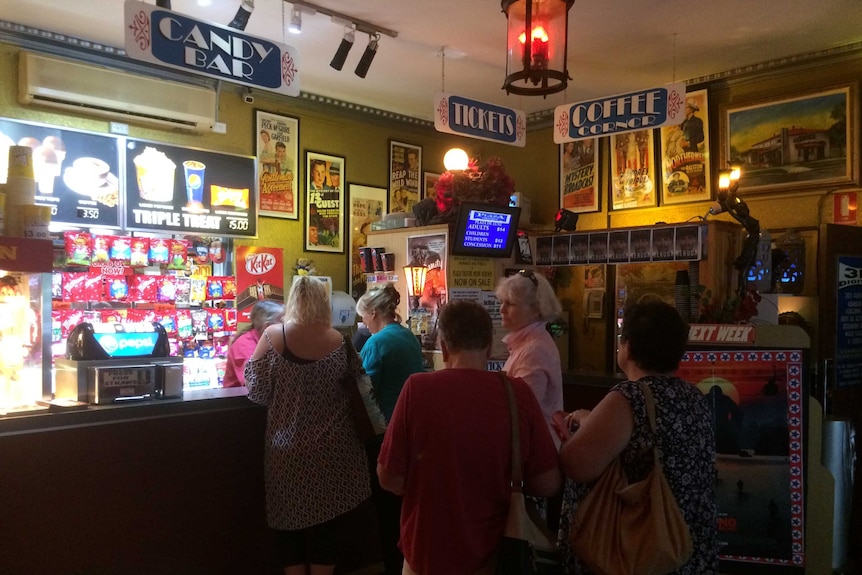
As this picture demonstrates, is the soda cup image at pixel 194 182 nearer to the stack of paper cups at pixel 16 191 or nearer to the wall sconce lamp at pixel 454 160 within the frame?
the wall sconce lamp at pixel 454 160

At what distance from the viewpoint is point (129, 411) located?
3.02 meters

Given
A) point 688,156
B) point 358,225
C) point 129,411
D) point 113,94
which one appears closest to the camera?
point 129,411

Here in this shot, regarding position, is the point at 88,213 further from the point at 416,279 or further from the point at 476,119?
the point at 476,119

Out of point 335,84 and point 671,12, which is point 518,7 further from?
point 335,84

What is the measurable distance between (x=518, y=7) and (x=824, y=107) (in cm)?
370

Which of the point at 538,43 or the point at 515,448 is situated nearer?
the point at 515,448

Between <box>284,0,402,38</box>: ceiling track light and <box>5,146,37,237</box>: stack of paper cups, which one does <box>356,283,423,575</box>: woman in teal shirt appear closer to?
<box>5,146,37,237</box>: stack of paper cups

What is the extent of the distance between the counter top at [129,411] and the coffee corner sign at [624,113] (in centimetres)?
336

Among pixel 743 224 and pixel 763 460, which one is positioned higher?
pixel 743 224

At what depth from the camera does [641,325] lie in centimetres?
206

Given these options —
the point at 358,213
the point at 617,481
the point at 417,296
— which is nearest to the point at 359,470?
the point at 617,481

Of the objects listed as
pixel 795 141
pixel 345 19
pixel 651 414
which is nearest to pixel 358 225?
pixel 345 19

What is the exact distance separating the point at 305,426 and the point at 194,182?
12.8 feet

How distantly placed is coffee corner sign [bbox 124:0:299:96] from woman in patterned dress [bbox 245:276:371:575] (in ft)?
4.93
